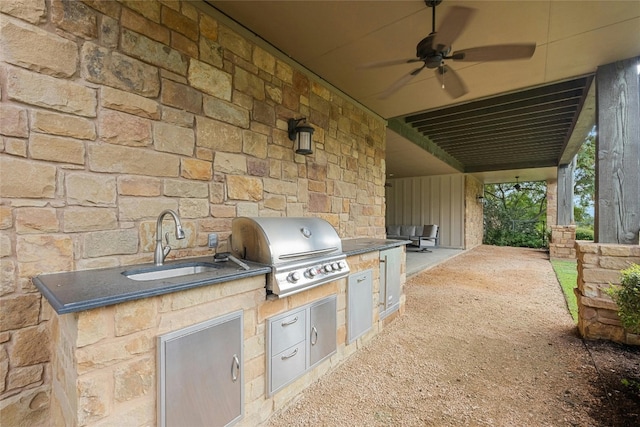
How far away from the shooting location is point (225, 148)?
2.22 meters

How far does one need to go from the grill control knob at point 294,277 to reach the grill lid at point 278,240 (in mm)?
91

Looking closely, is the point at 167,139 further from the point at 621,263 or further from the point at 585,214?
the point at 585,214

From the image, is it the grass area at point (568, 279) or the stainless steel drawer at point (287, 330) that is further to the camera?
the grass area at point (568, 279)

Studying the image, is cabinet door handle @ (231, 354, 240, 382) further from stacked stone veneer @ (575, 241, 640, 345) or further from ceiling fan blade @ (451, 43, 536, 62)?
stacked stone veneer @ (575, 241, 640, 345)

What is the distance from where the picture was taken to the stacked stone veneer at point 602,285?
8.42 feet

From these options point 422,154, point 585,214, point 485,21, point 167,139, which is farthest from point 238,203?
point 585,214

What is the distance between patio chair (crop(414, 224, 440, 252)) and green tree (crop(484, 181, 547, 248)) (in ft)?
19.5

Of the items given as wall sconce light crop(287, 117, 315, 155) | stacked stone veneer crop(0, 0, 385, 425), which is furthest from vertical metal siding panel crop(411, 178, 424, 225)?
stacked stone veneer crop(0, 0, 385, 425)

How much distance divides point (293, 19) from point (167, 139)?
1375mm

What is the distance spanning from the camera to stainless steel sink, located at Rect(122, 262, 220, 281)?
1.59 m

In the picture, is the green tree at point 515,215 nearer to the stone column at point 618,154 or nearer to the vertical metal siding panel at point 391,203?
the vertical metal siding panel at point 391,203

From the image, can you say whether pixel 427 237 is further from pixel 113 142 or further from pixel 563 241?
pixel 113 142

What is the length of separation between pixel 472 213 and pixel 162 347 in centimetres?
1109

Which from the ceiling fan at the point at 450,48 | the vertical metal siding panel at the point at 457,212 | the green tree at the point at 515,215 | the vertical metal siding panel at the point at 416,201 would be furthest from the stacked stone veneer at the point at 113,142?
the green tree at the point at 515,215
